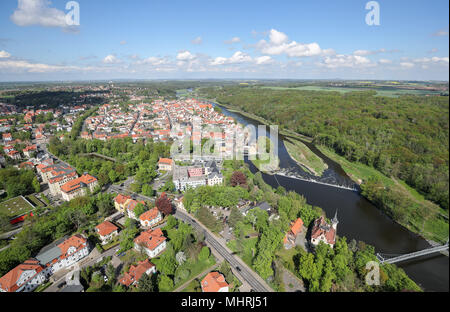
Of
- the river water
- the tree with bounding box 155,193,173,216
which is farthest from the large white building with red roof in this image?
the river water

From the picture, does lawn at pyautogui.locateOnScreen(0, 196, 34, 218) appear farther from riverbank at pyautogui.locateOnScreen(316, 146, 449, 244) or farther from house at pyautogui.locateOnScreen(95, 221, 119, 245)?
riverbank at pyautogui.locateOnScreen(316, 146, 449, 244)

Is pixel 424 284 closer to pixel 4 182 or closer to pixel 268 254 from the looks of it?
pixel 268 254

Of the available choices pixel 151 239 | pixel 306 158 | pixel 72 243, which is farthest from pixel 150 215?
pixel 306 158

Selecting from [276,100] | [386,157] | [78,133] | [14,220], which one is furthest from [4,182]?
[276,100]

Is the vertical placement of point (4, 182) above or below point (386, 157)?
below

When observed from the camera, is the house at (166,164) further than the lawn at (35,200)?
Yes

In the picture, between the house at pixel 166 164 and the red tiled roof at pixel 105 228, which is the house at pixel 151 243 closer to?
the red tiled roof at pixel 105 228

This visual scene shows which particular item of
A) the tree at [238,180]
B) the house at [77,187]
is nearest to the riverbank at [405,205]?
the tree at [238,180]
